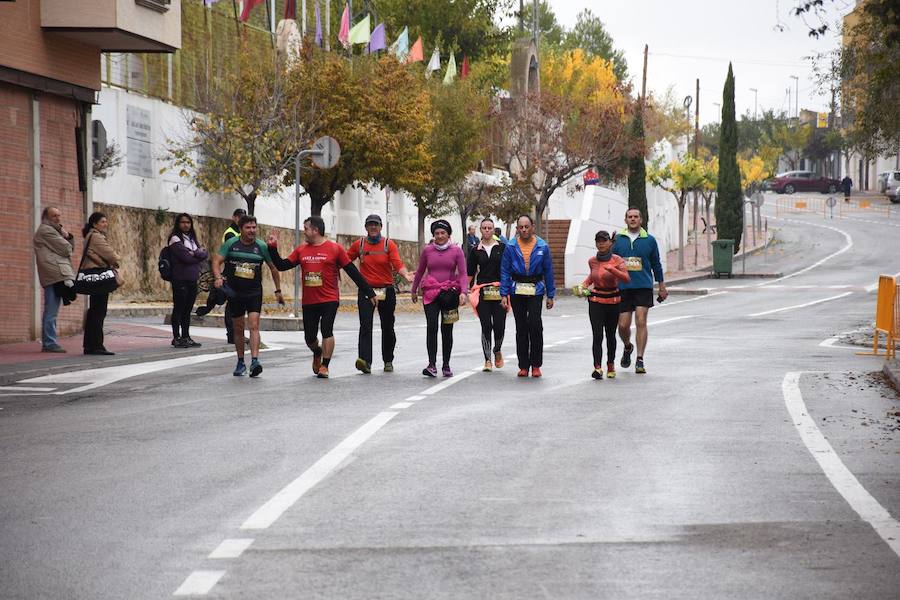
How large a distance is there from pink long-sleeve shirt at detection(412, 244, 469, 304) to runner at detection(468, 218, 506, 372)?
1.01 ft

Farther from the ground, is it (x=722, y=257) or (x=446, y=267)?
(x=446, y=267)

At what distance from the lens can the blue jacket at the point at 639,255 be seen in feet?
59.5

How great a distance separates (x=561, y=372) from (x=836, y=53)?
1322 centimetres

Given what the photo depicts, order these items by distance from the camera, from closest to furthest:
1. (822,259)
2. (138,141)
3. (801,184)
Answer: (138,141)
(822,259)
(801,184)

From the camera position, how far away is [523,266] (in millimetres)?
17359

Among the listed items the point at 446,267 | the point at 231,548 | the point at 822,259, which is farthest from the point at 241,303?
the point at 822,259

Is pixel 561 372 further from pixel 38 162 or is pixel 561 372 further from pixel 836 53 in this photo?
pixel 836 53

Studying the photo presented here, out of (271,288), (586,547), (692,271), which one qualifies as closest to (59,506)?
(586,547)

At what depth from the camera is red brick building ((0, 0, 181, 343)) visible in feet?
70.8

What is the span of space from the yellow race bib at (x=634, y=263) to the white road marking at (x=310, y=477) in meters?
5.96

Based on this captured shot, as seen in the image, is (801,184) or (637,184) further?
(801,184)

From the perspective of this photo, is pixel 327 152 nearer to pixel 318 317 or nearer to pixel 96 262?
pixel 96 262

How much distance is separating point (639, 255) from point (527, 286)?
159 centimetres

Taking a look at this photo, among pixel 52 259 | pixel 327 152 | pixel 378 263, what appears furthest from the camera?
pixel 327 152
